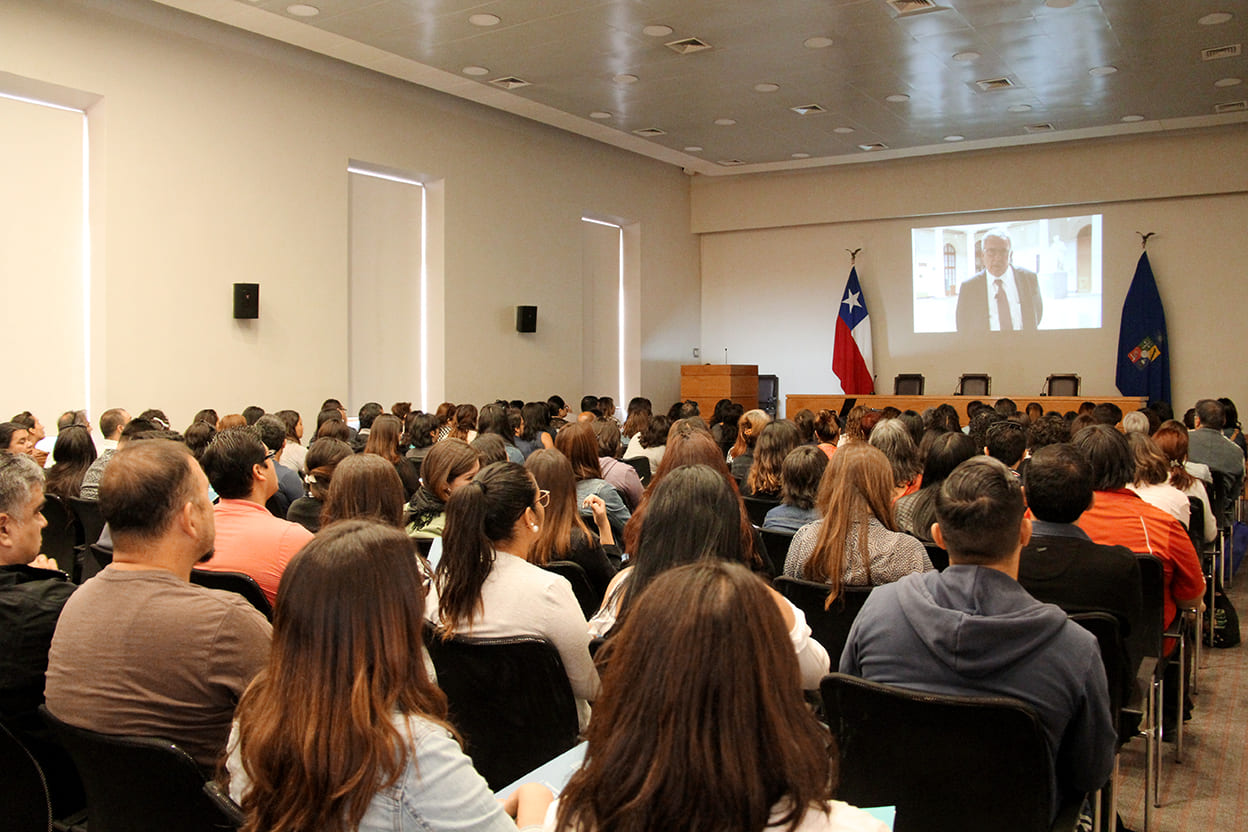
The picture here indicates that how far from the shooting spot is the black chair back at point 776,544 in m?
3.61

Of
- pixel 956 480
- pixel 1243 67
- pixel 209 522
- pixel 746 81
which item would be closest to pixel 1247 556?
pixel 1243 67

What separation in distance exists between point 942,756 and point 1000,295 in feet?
43.0

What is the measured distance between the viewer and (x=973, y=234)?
1409cm

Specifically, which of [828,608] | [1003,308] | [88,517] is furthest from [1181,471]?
[1003,308]

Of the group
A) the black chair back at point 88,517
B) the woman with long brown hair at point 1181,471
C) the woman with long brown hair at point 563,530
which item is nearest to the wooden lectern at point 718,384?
the woman with long brown hair at point 1181,471

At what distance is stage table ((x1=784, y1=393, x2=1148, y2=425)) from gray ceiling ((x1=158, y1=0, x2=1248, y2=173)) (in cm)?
332

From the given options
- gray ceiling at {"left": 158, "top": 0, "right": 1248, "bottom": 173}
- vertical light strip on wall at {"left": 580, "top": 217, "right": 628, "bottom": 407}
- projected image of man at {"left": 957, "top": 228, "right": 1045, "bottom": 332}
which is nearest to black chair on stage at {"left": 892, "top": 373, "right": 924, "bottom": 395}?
projected image of man at {"left": 957, "top": 228, "right": 1045, "bottom": 332}

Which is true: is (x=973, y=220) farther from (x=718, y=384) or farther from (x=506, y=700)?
(x=506, y=700)

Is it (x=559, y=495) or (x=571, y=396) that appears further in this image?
(x=571, y=396)

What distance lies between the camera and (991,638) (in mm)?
1883

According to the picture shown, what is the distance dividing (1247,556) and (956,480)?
22.3 ft

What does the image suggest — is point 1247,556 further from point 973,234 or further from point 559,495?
point 973,234

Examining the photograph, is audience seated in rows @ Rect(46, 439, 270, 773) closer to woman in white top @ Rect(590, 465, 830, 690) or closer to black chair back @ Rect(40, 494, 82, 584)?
woman in white top @ Rect(590, 465, 830, 690)

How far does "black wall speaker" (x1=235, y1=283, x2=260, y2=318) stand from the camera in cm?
904
